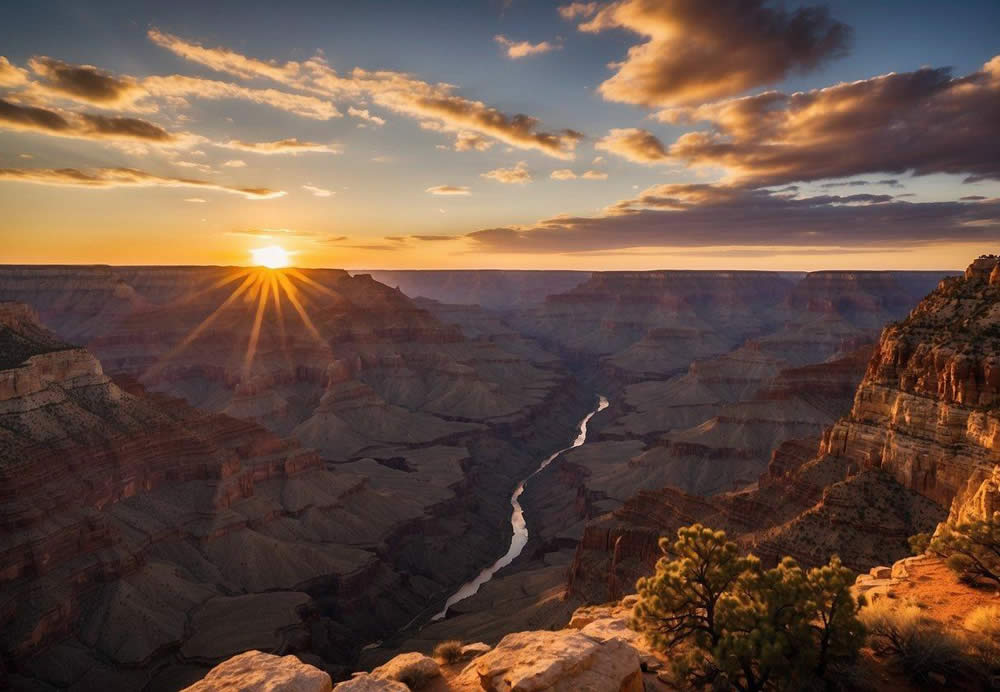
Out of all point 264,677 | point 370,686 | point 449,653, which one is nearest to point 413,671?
point 370,686

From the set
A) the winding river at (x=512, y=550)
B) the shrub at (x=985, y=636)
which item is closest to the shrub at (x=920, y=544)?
the shrub at (x=985, y=636)

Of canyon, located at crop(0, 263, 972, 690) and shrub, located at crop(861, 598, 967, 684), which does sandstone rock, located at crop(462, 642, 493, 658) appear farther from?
canyon, located at crop(0, 263, 972, 690)

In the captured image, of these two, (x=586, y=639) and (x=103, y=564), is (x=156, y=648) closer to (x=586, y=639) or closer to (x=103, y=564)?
(x=103, y=564)

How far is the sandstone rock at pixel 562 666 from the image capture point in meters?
15.1

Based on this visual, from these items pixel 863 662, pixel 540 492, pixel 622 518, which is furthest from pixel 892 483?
pixel 540 492

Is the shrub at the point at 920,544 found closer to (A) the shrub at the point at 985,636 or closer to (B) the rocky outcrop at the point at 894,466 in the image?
(B) the rocky outcrop at the point at 894,466

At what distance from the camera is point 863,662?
58.0 ft

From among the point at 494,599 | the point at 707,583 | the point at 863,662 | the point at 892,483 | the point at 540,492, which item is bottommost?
the point at 540,492

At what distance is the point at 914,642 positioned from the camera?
1719 cm

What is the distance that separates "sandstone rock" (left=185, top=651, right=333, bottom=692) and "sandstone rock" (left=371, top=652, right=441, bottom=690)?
2.84 m

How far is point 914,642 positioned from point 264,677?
18.0 metres

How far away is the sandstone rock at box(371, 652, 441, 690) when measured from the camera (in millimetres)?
18547

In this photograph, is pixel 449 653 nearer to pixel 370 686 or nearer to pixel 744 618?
pixel 370 686

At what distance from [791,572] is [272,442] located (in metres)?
88.3
